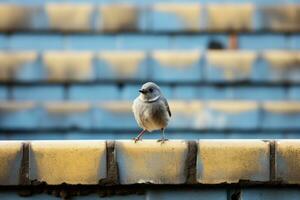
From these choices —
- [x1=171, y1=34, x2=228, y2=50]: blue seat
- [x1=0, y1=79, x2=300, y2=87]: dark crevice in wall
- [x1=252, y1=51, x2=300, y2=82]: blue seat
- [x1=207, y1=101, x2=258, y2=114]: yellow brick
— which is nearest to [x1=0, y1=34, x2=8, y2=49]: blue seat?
[x1=0, y1=79, x2=300, y2=87]: dark crevice in wall

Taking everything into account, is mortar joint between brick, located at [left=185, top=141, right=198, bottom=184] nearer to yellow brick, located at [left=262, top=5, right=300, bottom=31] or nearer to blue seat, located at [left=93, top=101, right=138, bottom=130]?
blue seat, located at [left=93, top=101, right=138, bottom=130]

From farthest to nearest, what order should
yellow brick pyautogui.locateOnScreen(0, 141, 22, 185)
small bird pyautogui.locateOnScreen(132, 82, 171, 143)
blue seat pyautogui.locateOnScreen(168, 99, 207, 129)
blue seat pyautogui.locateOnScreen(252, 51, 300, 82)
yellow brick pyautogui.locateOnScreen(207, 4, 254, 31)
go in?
yellow brick pyautogui.locateOnScreen(207, 4, 254, 31) → blue seat pyautogui.locateOnScreen(252, 51, 300, 82) → blue seat pyautogui.locateOnScreen(168, 99, 207, 129) → small bird pyautogui.locateOnScreen(132, 82, 171, 143) → yellow brick pyautogui.locateOnScreen(0, 141, 22, 185)

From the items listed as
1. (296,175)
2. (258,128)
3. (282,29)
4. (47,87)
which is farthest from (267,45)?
(296,175)

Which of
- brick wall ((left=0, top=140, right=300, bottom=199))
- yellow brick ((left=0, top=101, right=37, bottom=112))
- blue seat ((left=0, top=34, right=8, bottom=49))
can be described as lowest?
brick wall ((left=0, top=140, right=300, bottom=199))

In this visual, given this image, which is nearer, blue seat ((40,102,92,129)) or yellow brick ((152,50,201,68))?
blue seat ((40,102,92,129))

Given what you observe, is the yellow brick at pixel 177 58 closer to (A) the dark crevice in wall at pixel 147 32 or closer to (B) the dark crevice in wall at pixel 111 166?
(A) the dark crevice in wall at pixel 147 32

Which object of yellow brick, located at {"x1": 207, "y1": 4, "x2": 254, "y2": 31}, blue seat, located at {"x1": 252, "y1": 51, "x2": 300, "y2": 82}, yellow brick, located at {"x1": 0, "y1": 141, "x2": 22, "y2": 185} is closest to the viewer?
yellow brick, located at {"x1": 0, "y1": 141, "x2": 22, "y2": 185}

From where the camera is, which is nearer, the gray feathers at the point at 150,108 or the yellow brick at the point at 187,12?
the gray feathers at the point at 150,108

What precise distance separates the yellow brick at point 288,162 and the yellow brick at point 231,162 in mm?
54

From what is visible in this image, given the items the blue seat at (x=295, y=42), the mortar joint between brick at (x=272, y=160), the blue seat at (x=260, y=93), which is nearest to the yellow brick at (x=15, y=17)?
the blue seat at (x=260, y=93)

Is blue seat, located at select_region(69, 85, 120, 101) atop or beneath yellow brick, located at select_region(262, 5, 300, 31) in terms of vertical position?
beneath

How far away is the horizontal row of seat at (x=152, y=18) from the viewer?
288 inches

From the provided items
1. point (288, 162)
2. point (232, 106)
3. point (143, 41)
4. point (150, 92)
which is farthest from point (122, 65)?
point (288, 162)

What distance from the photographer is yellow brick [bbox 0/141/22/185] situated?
11.4 feet
